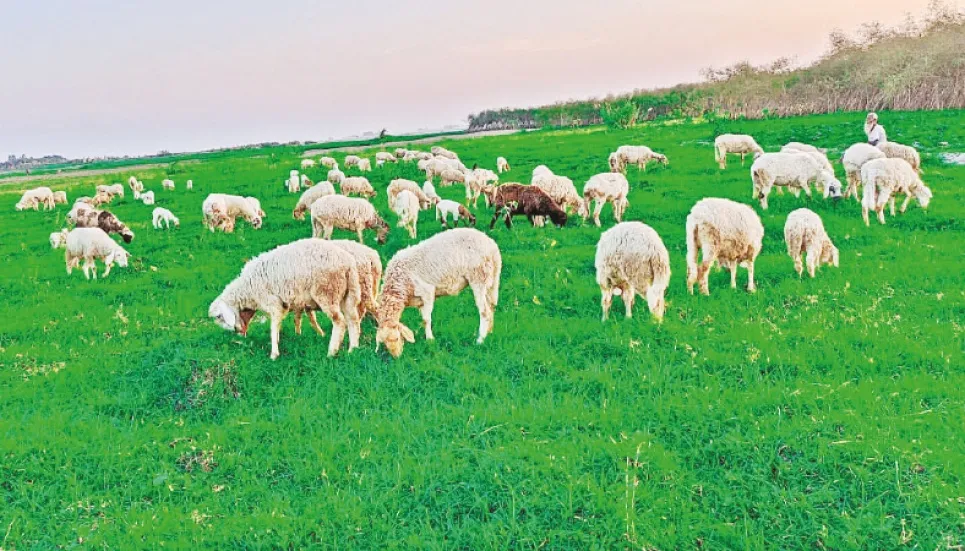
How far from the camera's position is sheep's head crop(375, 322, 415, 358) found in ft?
26.2

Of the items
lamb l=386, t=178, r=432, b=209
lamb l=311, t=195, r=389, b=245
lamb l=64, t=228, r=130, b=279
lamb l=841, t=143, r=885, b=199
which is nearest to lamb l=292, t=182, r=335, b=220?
lamb l=386, t=178, r=432, b=209

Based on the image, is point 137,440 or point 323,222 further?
point 323,222

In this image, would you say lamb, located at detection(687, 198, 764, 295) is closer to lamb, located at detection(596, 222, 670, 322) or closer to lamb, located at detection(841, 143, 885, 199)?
lamb, located at detection(596, 222, 670, 322)

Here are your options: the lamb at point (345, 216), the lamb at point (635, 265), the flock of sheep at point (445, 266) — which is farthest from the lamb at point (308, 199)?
the lamb at point (635, 265)

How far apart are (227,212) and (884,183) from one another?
21541 mm

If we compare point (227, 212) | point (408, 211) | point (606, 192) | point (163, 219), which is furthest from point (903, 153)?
point (163, 219)

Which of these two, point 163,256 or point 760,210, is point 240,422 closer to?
point 163,256

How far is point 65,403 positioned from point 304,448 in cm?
388

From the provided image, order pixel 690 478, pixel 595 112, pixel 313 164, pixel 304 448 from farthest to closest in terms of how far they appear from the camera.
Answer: pixel 595 112 → pixel 313 164 → pixel 304 448 → pixel 690 478

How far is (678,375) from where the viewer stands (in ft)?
22.8

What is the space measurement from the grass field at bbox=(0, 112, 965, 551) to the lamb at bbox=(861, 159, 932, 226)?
3639 mm

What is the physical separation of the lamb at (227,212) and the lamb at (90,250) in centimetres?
490

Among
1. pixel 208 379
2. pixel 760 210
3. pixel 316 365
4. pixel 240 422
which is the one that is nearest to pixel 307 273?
pixel 316 365

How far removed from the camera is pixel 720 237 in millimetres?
9836
